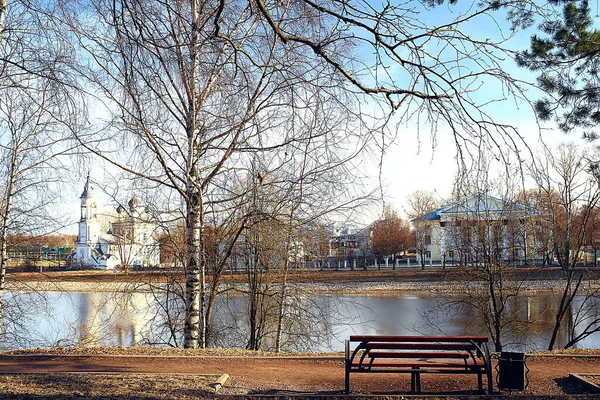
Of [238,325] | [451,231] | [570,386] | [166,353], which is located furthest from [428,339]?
[451,231]

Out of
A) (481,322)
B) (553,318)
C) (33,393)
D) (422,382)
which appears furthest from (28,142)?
(553,318)

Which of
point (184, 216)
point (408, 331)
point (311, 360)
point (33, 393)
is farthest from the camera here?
point (408, 331)

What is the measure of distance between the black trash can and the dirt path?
7.2 inches

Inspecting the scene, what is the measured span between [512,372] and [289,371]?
2560 mm

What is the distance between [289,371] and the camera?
705 centimetres

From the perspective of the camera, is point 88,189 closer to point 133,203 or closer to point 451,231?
point 133,203

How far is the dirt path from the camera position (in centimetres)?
613

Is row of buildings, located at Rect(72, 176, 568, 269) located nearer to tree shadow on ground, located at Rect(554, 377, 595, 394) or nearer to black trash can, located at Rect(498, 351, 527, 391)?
tree shadow on ground, located at Rect(554, 377, 595, 394)

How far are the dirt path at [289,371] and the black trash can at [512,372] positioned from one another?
0.18 meters

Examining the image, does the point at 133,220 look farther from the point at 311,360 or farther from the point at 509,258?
the point at 509,258

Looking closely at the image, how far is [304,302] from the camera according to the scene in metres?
12.0

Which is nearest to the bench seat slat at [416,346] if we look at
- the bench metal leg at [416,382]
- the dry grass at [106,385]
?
the bench metal leg at [416,382]

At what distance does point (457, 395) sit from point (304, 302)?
21.3ft

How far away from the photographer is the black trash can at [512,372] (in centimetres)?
594
